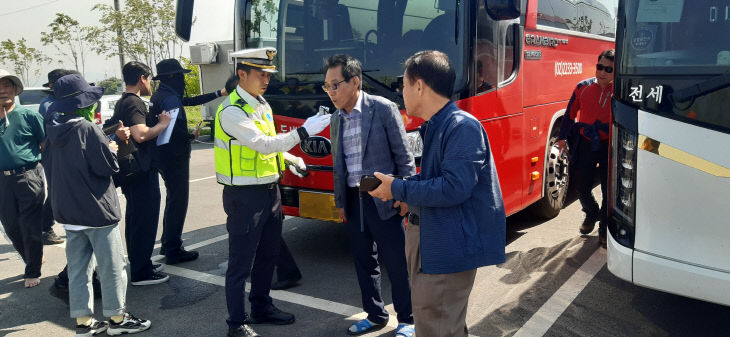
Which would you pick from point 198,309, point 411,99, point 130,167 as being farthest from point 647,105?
point 130,167

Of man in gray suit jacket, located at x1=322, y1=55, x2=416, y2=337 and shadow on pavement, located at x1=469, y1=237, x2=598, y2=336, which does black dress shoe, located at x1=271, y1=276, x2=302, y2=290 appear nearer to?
man in gray suit jacket, located at x1=322, y1=55, x2=416, y2=337

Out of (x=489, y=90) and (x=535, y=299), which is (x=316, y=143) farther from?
(x=535, y=299)

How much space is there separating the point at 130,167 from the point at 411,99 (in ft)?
→ 9.11

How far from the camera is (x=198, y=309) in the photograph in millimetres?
4102

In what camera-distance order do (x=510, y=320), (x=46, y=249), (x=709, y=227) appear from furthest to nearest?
(x=46, y=249), (x=510, y=320), (x=709, y=227)

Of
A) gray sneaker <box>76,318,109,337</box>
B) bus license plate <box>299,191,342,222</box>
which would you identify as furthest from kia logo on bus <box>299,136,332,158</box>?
gray sneaker <box>76,318,109,337</box>

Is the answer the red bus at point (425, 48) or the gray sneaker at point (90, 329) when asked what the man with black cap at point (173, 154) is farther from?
the gray sneaker at point (90, 329)

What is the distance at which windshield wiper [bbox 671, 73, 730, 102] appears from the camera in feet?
8.97

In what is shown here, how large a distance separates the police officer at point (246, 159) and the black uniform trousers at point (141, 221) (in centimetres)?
134

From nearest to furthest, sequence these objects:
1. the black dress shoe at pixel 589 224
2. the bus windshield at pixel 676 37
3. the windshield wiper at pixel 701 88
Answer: the windshield wiper at pixel 701 88
the bus windshield at pixel 676 37
the black dress shoe at pixel 589 224

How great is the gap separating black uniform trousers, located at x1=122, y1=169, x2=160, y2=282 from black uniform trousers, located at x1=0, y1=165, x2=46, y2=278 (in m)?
0.77

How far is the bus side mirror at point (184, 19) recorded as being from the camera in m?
4.76

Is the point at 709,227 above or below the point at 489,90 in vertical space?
below

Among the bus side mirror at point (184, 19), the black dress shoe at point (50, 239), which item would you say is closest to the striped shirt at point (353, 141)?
the bus side mirror at point (184, 19)
